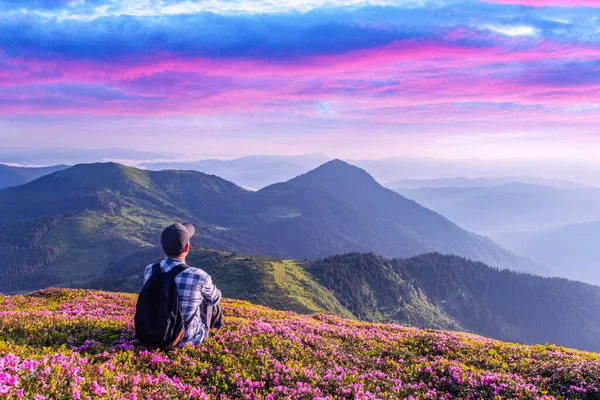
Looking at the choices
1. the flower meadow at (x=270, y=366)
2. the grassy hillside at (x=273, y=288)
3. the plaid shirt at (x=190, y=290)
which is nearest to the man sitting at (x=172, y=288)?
the plaid shirt at (x=190, y=290)

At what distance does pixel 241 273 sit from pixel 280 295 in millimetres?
36697

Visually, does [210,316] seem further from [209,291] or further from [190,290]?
[190,290]

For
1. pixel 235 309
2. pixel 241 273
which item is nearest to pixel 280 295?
pixel 241 273

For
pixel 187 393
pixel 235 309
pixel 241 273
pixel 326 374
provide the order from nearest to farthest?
pixel 187 393
pixel 326 374
pixel 235 309
pixel 241 273

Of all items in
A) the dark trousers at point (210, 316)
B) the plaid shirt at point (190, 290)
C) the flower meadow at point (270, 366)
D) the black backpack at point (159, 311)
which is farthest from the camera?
the dark trousers at point (210, 316)

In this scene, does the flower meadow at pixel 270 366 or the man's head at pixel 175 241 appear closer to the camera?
the flower meadow at pixel 270 366

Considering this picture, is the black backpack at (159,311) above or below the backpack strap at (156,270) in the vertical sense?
below

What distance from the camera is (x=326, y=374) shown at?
11.9 meters

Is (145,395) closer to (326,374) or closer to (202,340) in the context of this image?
(202,340)

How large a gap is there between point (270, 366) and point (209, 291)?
3048 millimetres

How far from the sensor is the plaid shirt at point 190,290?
11188 mm

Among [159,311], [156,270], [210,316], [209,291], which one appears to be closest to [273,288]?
[210,316]

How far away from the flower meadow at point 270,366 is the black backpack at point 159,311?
0.55 m

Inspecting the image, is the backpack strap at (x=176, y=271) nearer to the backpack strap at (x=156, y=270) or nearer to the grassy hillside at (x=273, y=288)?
the backpack strap at (x=156, y=270)
